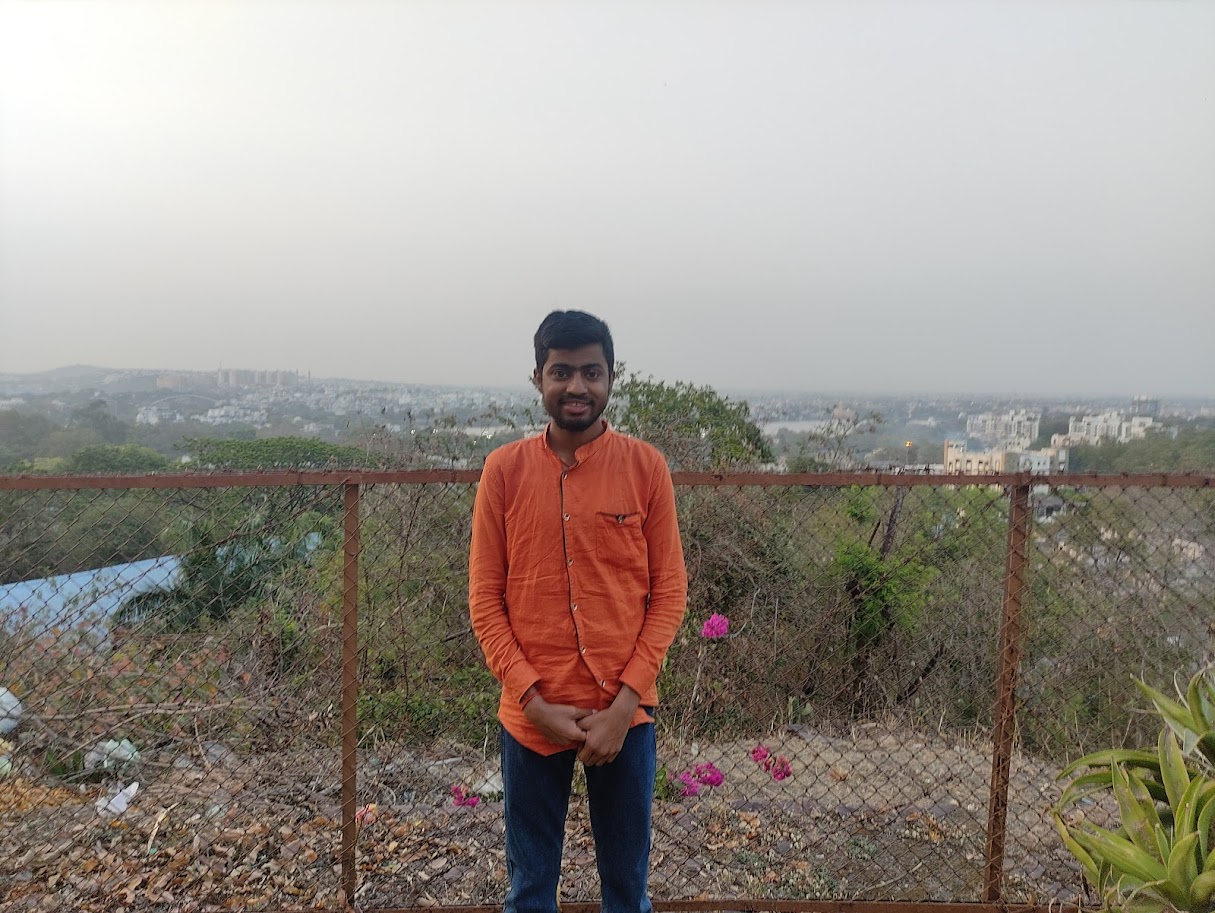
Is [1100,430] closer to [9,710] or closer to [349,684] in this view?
[349,684]

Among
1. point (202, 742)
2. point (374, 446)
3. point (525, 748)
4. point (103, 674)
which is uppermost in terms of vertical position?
point (374, 446)

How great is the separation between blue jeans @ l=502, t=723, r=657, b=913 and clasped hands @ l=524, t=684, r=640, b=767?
98 millimetres

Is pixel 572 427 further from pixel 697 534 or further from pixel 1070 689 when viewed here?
pixel 1070 689

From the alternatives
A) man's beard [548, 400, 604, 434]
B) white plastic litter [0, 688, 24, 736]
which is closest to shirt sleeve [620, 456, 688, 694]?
man's beard [548, 400, 604, 434]

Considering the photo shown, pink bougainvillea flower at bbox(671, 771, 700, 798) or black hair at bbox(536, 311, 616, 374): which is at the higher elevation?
black hair at bbox(536, 311, 616, 374)

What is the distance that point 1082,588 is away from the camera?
3.49 metres

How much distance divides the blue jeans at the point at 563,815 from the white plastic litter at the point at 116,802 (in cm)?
199

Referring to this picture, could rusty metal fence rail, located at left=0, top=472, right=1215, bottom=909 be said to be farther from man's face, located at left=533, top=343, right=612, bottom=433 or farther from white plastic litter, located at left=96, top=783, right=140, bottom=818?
man's face, located at left=533, top=343, right=612, bottom=433

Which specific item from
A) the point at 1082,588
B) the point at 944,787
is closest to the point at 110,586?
the point at 944,787

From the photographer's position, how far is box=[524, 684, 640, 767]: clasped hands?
1768 mm

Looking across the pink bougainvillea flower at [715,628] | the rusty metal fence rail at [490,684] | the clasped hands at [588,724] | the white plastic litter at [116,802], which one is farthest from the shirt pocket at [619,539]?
the white plastic litter at [116,802]

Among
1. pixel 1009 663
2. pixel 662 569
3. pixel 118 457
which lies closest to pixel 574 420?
pixel 662 569

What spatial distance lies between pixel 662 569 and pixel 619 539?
151 millimetres

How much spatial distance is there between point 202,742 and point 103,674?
1.52 ft
